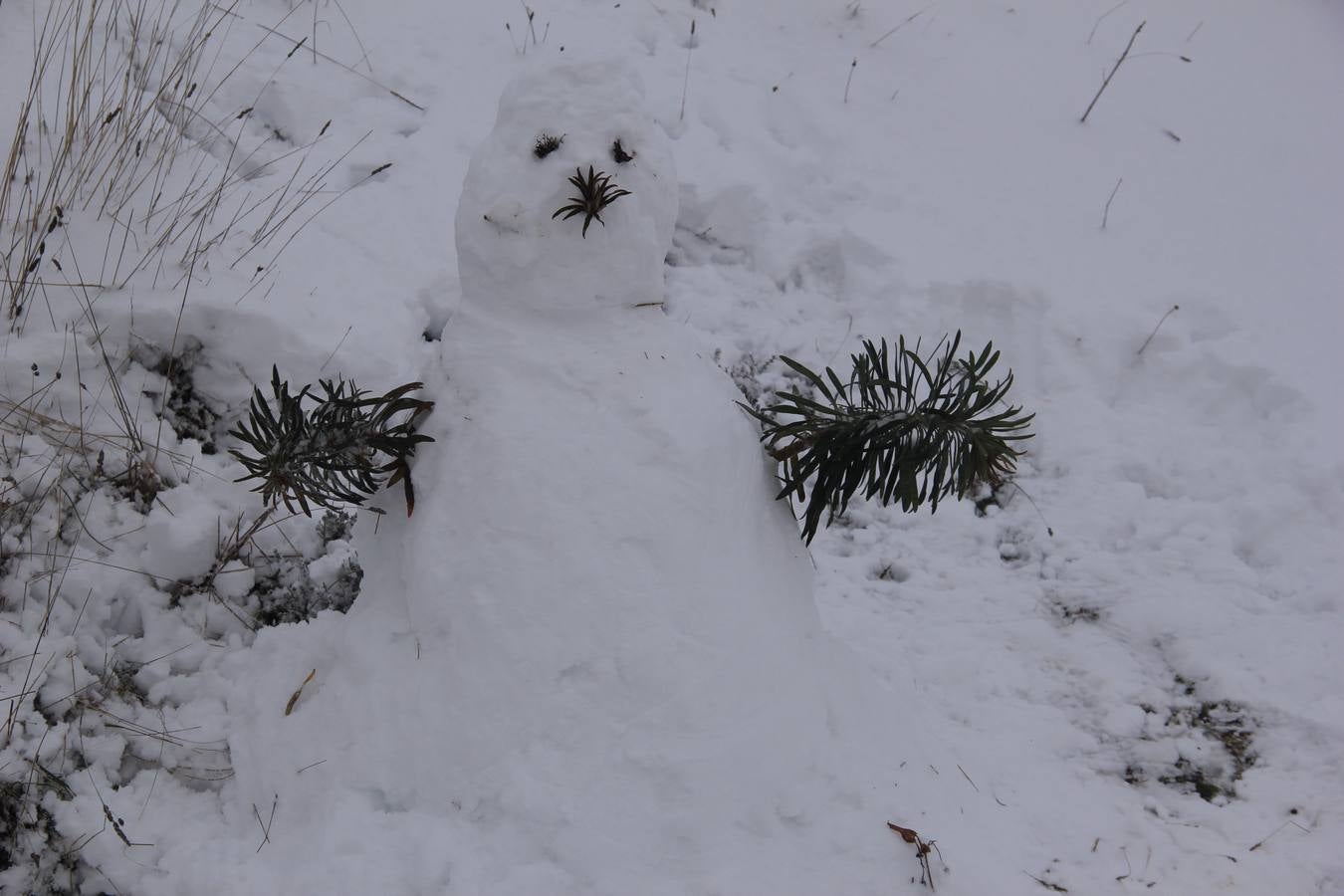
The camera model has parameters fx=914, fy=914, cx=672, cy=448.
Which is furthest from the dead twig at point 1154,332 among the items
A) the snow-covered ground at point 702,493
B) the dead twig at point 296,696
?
the dead twig at point 296,696

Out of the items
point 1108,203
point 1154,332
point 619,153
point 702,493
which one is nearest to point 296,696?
point 702,493

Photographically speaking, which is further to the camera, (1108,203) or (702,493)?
(1108,203)

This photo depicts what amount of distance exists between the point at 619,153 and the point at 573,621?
82cm

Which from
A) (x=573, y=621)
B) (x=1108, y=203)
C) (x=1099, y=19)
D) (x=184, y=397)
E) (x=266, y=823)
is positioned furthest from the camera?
(x=1099, y=19)

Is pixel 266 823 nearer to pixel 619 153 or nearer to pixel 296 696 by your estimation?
pixel 296 696

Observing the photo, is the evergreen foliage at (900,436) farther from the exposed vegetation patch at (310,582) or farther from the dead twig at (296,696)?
the exposed vegetation patch at (310,582)

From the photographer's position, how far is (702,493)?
1.63 meters

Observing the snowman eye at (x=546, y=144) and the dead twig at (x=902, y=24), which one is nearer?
the snowman eye at (x=546, y=144)

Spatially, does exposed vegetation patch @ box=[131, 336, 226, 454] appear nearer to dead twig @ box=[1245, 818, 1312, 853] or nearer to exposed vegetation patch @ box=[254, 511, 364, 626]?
exposed vegetation patch @ box=[254, 511, 364, 626]

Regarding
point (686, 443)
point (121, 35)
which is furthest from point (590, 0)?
point (686, 443)

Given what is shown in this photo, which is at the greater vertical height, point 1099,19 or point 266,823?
point 1099,19

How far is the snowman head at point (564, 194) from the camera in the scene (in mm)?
1598

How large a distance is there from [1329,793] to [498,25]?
155 inches

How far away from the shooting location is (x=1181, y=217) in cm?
379
